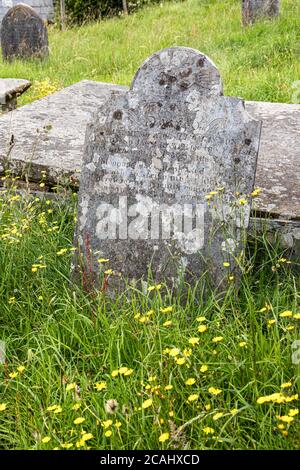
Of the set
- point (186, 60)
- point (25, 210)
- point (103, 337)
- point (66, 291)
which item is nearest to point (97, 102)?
point (25, 210)

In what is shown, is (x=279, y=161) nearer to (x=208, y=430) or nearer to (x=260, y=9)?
(x=208, y=430)

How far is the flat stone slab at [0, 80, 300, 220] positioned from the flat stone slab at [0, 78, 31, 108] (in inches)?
32.7

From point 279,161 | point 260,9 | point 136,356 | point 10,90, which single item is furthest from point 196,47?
point 136,356

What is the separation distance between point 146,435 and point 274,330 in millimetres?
794

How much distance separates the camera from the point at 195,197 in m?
3.34

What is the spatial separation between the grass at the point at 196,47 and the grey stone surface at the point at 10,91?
1.98 ft

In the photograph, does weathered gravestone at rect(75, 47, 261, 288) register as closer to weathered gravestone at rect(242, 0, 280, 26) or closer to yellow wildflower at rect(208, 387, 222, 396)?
yellow wildflower at rect(208, 387, 222, 396)

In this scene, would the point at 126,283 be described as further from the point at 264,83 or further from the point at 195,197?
the point at 264,83

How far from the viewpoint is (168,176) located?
338 cm

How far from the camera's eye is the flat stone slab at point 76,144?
3.77m

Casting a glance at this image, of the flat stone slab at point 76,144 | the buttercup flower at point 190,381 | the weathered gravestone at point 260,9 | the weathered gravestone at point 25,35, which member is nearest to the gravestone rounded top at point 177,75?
the flat stone slab at point 76,144

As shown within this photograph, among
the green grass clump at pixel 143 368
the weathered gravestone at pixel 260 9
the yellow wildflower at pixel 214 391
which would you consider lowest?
the green grass clump at pixel 143 368

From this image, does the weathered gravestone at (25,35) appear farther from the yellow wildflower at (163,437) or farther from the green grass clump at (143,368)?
the yellow wildflower at (163,437)

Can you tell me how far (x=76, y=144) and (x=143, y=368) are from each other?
239cm
